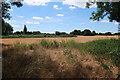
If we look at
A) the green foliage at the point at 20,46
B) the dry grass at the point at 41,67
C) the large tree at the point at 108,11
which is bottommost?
the dry grass at the point at 41,67

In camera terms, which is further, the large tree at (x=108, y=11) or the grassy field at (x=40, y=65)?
the large tree at (x=108, y=11)

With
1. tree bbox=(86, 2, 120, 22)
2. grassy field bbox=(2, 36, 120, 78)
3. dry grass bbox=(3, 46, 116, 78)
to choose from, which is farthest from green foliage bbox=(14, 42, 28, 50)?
tree bbox=(86, 2, 120, 22)

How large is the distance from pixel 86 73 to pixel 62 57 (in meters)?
1.40

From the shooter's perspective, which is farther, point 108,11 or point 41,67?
point 108,11

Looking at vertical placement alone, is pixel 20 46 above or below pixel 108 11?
below

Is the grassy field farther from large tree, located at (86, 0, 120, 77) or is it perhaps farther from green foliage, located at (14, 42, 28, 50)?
large tree, located at (86, 0, 120, 77)

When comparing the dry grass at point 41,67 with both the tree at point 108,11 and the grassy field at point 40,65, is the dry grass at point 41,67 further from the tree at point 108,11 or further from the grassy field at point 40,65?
the tree at point 108,11

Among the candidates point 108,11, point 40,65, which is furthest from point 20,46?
point 108,11

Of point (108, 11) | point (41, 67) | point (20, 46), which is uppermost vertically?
point (108, 11)

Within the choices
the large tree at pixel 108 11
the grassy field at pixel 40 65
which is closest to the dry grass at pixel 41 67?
the grassy field at pixel 40 65

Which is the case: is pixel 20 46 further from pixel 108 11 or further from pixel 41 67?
pixel 108 11

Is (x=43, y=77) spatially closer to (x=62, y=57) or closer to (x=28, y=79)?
(x=28, y=79)

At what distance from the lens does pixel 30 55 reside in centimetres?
405

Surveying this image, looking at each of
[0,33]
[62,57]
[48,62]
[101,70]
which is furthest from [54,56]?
[0,33]
